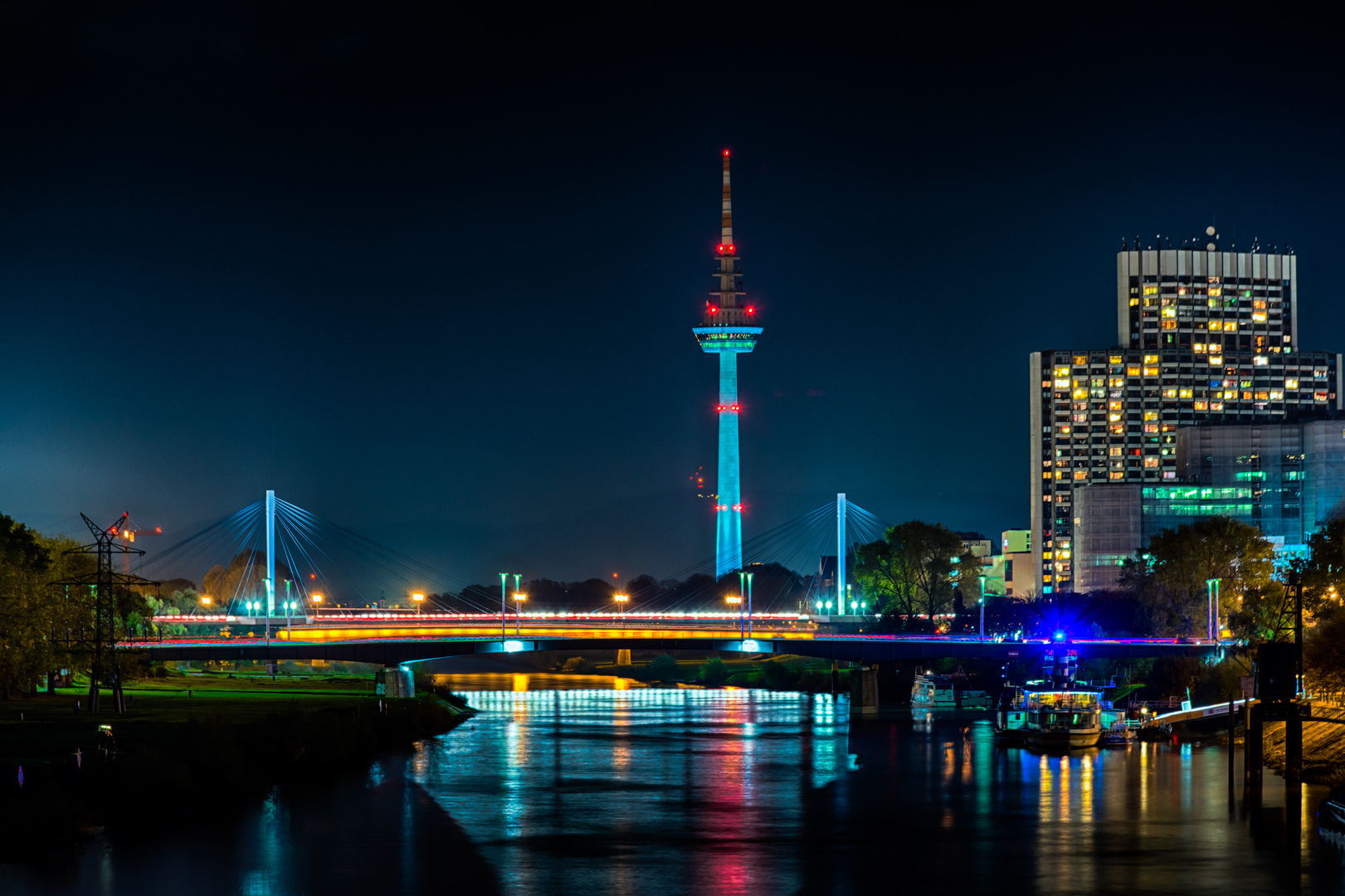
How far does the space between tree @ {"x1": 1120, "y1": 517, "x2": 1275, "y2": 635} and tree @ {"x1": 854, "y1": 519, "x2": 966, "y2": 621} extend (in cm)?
3489

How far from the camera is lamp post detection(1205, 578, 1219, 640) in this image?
5221 inches

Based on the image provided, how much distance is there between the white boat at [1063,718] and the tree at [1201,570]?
56.4m

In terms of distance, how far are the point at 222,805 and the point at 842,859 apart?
2307 cm

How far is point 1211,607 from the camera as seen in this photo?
14638 cm

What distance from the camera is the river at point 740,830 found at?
1924 inches

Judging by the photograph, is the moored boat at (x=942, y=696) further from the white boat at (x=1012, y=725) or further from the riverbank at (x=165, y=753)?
the riverbank at (x=165, y=753)

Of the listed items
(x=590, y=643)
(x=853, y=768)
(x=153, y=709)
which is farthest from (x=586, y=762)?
(x=590, y=643)

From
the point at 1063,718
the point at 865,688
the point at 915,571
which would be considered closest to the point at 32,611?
the point at 1063,718

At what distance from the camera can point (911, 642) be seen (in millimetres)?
130250

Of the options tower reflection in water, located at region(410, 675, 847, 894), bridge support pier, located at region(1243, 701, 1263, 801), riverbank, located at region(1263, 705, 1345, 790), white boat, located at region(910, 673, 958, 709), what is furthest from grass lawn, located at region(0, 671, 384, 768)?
riverbank, located at region(1263, 705, 1345, 790)

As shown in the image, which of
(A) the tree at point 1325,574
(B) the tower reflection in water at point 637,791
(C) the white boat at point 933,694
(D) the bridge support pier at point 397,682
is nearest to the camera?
(B) the tower reflection in water at point 637,791

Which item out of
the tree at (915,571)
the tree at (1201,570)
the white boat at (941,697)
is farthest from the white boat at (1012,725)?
the tree at (915,571)

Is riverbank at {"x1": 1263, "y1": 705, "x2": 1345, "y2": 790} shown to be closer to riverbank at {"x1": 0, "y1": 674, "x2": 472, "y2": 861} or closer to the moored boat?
riverbank at {"x1": 0, "y1": 674, "x2": 472, "y2": 861}

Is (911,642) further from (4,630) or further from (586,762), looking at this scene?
(4,630)
